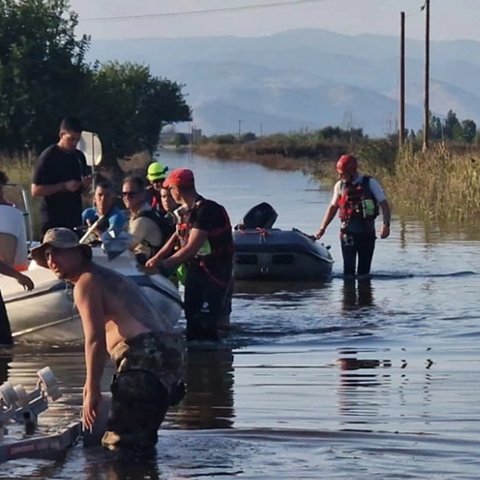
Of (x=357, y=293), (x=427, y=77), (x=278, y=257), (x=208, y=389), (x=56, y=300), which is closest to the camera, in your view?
(x=208, y=389)

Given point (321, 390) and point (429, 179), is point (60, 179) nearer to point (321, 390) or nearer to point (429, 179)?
point (321, 390)

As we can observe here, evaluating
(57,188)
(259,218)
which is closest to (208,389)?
(57,188)

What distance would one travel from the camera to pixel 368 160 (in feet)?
142

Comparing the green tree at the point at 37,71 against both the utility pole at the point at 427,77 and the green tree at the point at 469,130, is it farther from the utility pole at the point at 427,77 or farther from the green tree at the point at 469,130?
the green tree at the point at 469,130

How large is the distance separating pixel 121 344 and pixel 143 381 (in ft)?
0.77

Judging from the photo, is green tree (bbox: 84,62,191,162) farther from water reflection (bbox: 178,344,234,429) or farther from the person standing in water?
water reflection (bbox: 178,344,234,429)

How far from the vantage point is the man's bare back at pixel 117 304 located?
909 centimetres

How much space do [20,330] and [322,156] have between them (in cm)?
6268

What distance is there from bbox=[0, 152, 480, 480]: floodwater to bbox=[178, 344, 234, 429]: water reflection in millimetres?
15

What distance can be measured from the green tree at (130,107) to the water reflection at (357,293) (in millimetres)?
33999

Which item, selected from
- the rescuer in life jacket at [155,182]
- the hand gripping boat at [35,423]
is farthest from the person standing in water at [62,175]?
the hand gripping boat at [35,423]

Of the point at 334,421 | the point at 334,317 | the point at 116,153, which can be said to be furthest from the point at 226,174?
the point at 334,421

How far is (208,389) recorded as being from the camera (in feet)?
40.3

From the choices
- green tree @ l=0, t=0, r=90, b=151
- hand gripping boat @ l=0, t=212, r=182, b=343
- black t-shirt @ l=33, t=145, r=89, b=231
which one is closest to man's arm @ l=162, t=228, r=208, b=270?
hand gripping boat @ l=0, t=212, r=182, b=343
